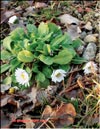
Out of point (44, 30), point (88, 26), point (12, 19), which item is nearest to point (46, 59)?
point (44, 30)

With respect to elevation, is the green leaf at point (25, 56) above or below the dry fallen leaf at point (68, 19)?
above

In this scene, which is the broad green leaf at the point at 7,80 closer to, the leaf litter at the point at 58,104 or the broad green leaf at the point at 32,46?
the leaf litter at the point at 58,104

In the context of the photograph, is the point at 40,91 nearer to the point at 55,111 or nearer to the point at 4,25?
the point at 55,111

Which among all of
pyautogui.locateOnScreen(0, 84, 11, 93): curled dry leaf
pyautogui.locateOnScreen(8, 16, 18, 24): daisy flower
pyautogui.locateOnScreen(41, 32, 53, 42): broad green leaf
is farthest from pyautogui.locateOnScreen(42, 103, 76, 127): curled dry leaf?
pyautogui.locateOnScreen(8, 16, 18, 24): daisy flower

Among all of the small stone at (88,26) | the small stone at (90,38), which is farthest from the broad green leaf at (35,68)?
the small stone at (88,26)

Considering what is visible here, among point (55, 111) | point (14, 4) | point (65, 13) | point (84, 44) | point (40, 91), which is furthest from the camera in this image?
point (14, 4)

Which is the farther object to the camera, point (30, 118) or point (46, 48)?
point (46, 48)

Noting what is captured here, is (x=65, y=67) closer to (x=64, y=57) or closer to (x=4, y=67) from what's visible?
(x=64, y=57)

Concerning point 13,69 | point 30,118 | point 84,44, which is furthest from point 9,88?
point 84,44
